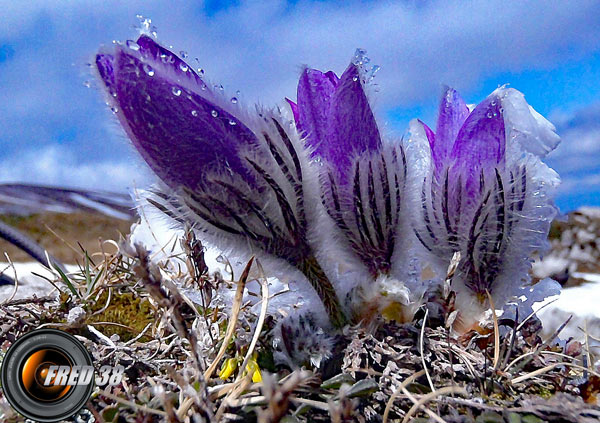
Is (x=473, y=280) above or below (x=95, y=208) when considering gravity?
below

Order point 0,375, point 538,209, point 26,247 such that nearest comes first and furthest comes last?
point 0,375
point 538,209
point 26,247

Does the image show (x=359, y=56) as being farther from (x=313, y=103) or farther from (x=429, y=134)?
(x=429, y=134)

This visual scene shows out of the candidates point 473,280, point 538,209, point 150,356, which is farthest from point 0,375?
point 538,209

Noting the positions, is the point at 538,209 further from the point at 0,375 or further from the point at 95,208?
the point at 95,208

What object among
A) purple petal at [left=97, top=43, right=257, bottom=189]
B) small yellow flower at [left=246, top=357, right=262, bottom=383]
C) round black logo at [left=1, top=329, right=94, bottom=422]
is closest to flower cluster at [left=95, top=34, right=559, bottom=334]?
purple petal at [left=97, top=43, right=257, bottom=189]

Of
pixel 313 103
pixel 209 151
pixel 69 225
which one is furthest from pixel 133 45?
pixel 69 225

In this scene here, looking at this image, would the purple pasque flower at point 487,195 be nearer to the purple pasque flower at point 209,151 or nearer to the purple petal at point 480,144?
the purple petal at point 480,144

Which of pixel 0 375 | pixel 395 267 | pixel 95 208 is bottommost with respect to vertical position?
pixel 0 375
